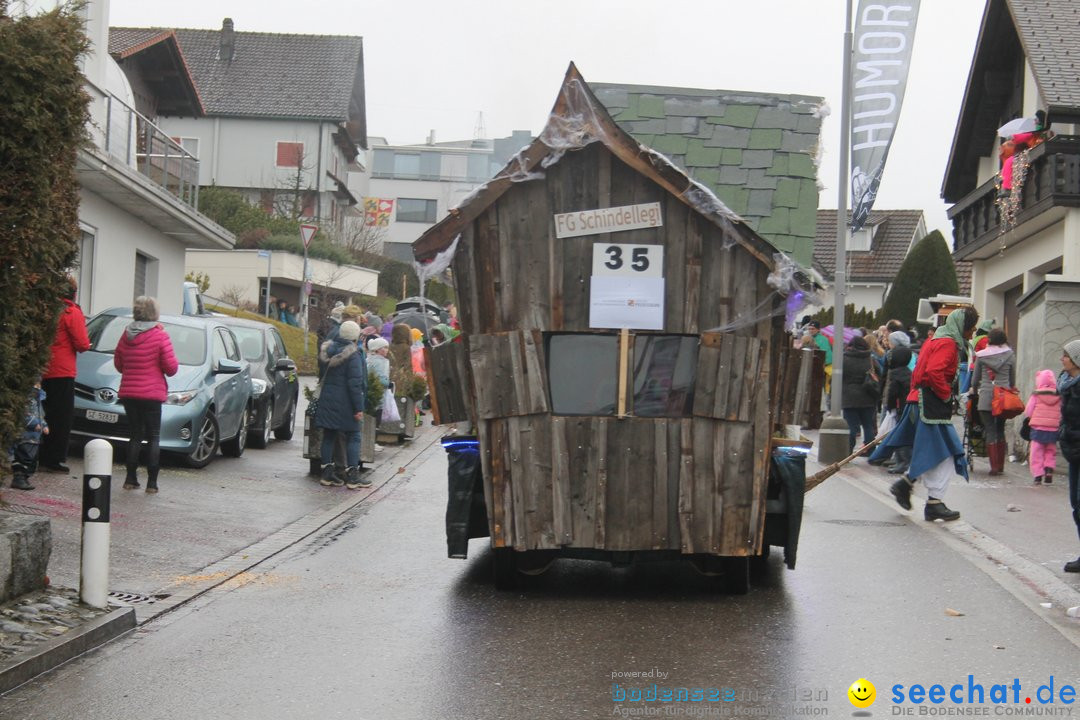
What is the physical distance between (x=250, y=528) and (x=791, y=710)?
21.8 ft

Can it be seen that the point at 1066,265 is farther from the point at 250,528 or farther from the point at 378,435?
the point at 250,528

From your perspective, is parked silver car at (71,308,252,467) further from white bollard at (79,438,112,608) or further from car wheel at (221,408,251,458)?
white bollard at (79,438,112,608)

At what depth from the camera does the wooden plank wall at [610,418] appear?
8.66 m

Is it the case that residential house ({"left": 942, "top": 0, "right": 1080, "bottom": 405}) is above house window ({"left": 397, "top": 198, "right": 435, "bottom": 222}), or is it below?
below

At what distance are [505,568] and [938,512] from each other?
543 cm

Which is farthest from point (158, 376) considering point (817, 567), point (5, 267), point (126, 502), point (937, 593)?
point (937, 593)

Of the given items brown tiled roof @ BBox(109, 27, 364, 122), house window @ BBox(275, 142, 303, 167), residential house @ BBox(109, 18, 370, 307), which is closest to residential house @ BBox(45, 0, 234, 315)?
residential house @ BBox(109, 18, 370, 307)

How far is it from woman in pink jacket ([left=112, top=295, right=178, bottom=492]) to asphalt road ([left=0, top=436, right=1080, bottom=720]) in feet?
9.16

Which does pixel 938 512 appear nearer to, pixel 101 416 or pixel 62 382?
pixel 62 382

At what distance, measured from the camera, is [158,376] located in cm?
1273

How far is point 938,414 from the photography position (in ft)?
40.5

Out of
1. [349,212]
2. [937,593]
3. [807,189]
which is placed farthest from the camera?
[349,212]

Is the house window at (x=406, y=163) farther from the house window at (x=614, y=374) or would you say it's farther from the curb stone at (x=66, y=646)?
the curb stone at (x=66, y=646)

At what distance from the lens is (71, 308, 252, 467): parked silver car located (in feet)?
47.1
